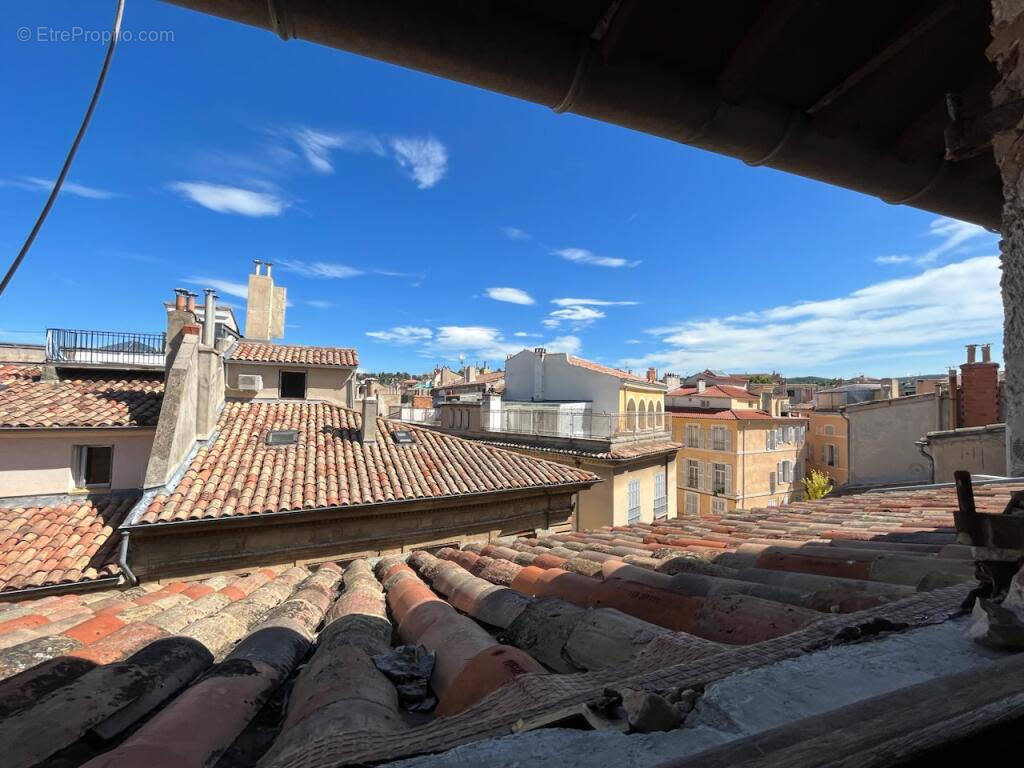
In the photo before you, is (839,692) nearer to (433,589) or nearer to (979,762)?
(979,762)

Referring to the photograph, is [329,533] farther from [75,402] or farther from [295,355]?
[295,355]

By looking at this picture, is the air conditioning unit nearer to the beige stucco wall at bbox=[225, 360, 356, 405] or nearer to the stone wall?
the beige stucco wall at bbox=[225, 360, 356, 405]

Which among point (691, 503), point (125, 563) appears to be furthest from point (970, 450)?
point (691, 503)

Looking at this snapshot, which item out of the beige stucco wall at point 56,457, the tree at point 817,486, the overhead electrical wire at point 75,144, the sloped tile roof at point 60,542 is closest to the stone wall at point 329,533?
the sloped tile roof at point 60,542

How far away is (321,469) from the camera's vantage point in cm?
841

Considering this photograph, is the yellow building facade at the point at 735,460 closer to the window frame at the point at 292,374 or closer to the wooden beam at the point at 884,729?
the window frame at the point at 292,374

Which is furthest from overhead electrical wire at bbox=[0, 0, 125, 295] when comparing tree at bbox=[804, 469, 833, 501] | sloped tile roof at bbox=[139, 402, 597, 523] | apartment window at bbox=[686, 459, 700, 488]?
tree at bbox=[804, 469, 833, 501]

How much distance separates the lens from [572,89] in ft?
6.03

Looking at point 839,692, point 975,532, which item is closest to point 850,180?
point 975,532

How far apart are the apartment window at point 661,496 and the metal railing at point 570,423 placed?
186 cm

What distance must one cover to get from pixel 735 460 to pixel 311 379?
21.8 meters

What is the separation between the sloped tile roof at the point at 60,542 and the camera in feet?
20.5

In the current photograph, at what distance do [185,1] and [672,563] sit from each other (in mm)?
3649

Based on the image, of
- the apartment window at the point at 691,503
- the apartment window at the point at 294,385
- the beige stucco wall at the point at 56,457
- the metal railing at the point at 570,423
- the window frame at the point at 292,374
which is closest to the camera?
the beige stucco wall at the point at 56,457
